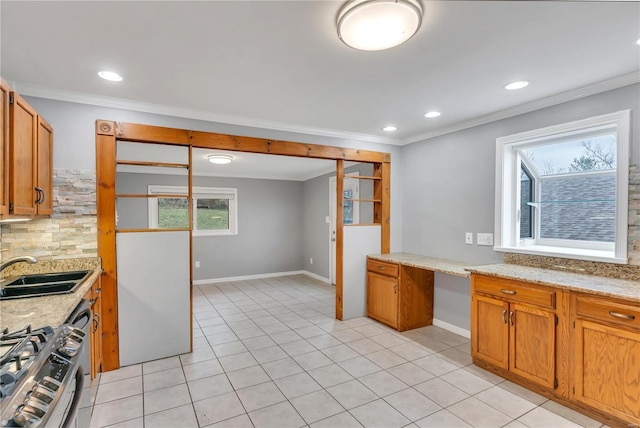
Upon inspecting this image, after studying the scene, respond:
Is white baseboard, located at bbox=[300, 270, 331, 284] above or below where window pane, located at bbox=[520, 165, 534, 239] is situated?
below

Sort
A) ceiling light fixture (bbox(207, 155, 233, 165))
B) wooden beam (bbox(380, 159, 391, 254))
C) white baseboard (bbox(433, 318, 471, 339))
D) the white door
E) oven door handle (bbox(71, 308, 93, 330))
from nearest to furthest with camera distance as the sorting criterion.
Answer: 1. oven door handle (bbox(71, 308, 93, 330))
2. white baseboard (bbox(433, 318, 471, 339))
3. wooden beam (bbox(380, 159, 391, 254))
4. ceiling light fixture (bbox(207, 155, 233, 165))
5. the white door

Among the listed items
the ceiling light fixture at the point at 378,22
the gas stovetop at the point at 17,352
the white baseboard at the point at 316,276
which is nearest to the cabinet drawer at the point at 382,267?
the white baseboard at the point at 316,276

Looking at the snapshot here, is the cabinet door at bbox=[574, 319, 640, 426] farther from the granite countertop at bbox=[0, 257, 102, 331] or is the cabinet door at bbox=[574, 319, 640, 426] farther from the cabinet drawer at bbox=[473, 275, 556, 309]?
the granite countertop at bbox=[0, 257, 102, 331]

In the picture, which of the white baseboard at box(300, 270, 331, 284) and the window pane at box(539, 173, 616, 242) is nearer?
the window pane at box(539, 173, 616, 242)

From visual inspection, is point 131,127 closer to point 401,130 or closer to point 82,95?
point 82,95

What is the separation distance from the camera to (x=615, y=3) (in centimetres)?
148

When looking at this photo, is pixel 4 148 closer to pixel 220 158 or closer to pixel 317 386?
pixel 317 386

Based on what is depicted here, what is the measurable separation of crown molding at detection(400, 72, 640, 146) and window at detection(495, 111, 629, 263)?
0.68 feet

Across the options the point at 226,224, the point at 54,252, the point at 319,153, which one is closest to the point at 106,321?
the point at 54,252

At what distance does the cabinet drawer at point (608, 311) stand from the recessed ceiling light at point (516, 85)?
1.57 metres

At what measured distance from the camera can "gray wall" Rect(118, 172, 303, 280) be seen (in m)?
5.85

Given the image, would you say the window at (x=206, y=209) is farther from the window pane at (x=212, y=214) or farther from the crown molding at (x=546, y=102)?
the crown molding at (x=546, y=102)

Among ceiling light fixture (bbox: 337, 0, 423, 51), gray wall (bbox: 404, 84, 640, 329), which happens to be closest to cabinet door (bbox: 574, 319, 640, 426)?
gray wall (bbox: 404, 84, 640, 329)

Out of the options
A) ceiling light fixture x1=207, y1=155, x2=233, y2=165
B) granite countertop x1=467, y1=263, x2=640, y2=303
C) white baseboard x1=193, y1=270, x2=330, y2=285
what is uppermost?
ceiling light fixture x1=207, y1=155, x2=233, y2=165
